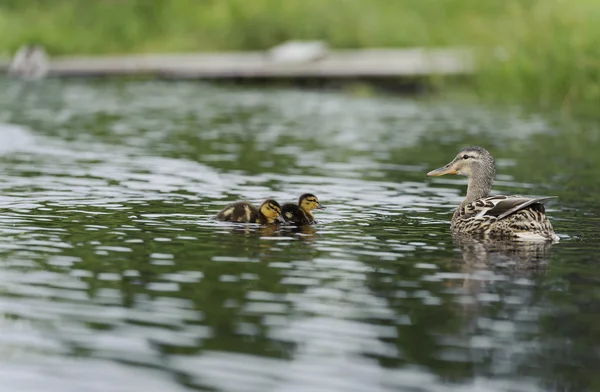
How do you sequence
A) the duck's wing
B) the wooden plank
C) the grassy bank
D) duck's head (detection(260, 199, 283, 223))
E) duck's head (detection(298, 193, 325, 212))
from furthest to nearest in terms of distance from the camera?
the grassy bank < the wooden plank < duck's head (detection(298, 193, 325, 212)) < duck's head (detection(260, 199, 283, 223)) < the duck's wing

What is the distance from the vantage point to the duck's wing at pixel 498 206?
1007 centimetres

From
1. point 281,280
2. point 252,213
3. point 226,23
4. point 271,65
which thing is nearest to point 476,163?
point 252,213

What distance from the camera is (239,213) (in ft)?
36.0

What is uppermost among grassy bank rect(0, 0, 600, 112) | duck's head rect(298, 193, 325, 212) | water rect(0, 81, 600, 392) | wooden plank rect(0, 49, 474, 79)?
grassy bank rect(0, 0, 600, 112)

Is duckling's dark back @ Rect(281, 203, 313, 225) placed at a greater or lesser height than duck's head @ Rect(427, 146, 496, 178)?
lesser

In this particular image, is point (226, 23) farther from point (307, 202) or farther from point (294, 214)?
point (294, 214)

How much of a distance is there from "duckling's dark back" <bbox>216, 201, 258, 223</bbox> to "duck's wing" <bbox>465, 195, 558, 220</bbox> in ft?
5.24

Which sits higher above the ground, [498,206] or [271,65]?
[271,65]

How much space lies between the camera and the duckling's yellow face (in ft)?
35.8

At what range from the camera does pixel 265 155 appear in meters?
18.0

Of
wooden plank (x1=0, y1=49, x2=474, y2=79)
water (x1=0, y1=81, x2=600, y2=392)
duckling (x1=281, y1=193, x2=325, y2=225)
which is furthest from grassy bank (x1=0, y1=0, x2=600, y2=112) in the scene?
duckling (x1=281, y1=193, x2=325, y2=225)

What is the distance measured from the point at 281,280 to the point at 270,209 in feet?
8.38

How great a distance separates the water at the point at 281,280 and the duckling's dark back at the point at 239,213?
147 millimetres

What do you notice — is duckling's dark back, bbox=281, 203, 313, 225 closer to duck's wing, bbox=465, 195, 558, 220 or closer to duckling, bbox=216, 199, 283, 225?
duckling, bbox=216, 199, 283, 225
